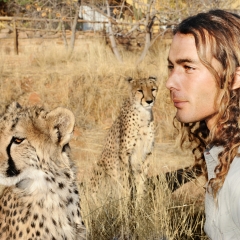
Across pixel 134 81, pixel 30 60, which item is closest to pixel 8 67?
pixel 30 60

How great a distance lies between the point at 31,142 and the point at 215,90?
0.68m

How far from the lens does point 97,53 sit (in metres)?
8.89

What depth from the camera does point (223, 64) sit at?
4.73 feet

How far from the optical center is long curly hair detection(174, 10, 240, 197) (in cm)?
144

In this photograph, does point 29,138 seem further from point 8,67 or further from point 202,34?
point 8,67

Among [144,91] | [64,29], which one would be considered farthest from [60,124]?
[64,29]

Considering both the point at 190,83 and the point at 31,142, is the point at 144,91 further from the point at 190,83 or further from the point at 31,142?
the point at 190,83

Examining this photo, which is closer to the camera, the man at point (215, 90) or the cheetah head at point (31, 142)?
the man at point (215, 90)

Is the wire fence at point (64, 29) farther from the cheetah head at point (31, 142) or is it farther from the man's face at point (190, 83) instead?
the man's face at point (190, 83)

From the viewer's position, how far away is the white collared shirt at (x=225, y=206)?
1329 mm

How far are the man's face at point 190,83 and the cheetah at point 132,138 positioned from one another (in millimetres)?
2443

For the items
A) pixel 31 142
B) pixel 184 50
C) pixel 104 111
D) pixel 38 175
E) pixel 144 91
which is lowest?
pixel 104 111

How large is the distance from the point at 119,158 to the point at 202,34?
2775 mm

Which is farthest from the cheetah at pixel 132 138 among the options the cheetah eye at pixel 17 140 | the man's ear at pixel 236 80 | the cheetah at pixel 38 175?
the man's ear at pixel 236 80
